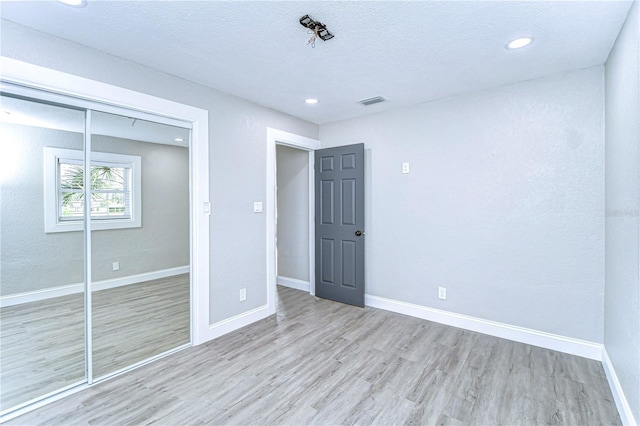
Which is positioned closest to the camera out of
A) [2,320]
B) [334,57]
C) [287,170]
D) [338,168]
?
[2,320]

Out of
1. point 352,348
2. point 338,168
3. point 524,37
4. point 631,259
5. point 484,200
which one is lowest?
point 352,348

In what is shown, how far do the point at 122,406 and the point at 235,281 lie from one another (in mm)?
1421

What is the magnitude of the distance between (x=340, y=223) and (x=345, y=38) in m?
2.45

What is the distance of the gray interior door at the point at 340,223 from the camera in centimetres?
391

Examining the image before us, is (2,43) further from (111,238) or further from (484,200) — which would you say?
(484,200)

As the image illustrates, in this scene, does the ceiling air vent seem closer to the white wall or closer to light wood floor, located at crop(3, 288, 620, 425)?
the white wall

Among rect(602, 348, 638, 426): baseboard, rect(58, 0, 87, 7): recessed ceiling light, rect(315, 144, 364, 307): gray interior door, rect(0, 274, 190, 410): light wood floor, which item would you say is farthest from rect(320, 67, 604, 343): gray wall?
rect(58, 0, 87, 7): recessed ceiling light

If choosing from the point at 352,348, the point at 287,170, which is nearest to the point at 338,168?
the point at 287,170

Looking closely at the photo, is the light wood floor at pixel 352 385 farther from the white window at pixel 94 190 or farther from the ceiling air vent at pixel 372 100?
the ceiling air vent at pixel 372 100

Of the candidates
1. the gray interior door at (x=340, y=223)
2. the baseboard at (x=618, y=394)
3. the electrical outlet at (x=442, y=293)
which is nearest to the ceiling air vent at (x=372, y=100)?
the gray interior door at (x=340, y=223)

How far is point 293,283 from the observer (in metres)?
4.79

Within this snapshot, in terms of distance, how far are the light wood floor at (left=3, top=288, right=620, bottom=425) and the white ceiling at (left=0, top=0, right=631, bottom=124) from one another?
8.29 feet

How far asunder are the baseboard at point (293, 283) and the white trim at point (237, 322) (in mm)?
1109

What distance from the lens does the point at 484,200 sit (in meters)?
3.07
